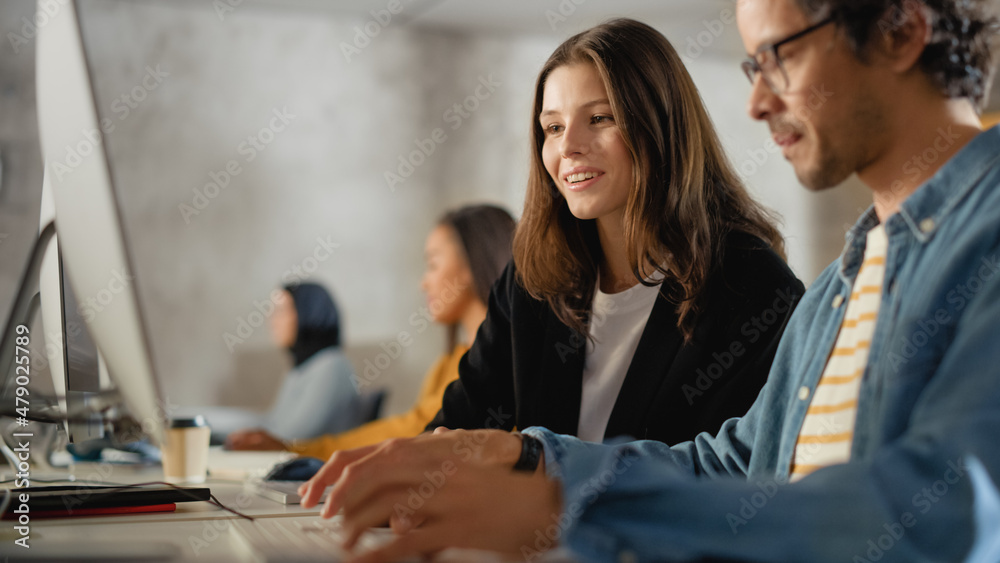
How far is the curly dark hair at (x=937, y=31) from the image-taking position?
796 mm

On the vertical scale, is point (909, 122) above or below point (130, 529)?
above

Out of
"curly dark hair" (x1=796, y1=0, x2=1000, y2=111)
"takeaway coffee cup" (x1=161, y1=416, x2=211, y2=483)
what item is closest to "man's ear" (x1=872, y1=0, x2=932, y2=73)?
→ "curly dark hair" (x1=796, y1=0, x2=1000, y2=111)

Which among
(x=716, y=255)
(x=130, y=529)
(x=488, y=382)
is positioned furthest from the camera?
(x=488, y=382)

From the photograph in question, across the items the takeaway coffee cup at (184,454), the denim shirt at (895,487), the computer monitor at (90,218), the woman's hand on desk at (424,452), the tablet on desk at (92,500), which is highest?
the computer monitor at (90,218)

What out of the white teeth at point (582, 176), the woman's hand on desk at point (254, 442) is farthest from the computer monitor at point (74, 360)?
the woman's hand on desk at point (254, 442)

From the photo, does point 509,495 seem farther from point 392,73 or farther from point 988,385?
point 392,73

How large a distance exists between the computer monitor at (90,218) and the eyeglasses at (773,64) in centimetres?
67

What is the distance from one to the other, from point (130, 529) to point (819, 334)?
815mm

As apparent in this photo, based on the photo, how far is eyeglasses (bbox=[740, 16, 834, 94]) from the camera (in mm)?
817

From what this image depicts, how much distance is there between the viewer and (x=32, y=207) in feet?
13.4

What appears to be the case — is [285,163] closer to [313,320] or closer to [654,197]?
[313,320]

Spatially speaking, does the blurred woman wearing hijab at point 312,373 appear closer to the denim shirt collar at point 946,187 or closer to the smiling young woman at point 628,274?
the smiling young woman at point 628,274

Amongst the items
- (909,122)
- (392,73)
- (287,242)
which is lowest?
(287,242)

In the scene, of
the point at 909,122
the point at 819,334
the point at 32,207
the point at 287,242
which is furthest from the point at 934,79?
the point at 32,207
